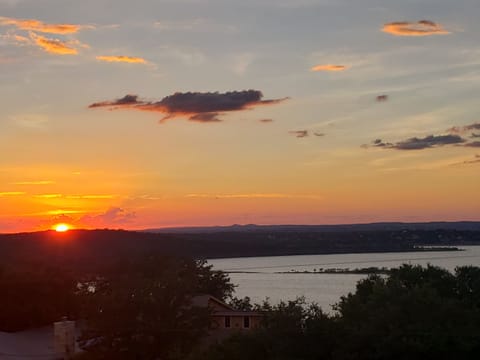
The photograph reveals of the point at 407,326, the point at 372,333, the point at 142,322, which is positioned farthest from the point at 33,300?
the point at 407,326

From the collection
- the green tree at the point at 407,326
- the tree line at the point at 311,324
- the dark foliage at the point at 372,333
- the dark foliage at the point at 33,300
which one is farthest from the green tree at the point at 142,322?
the dark foliage at the point at 33,300

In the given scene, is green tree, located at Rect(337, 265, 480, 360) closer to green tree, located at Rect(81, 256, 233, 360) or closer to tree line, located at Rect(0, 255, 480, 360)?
tree line, located at Rect(0, 255, 480, 360)

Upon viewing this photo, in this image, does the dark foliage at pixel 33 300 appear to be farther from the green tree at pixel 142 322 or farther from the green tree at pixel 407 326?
the green tree at pixel 407 326

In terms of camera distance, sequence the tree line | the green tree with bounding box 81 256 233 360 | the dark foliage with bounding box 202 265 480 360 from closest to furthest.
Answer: the dark foliage with bounding box 202 265 480 360
the tree line
the green tree with bounding box 81 256 233 360

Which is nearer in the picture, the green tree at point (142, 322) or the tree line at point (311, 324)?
the tree line at point (311, 324)

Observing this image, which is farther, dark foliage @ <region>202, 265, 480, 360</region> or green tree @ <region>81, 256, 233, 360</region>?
green tree @ <region>81, 256, 233, 360</region>

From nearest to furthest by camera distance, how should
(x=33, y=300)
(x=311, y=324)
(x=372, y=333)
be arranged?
(x=372, y=333) < (x=311, y=324) < (x=33, y=300)

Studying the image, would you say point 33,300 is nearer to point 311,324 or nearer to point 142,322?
point 142,322

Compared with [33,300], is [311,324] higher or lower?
lower

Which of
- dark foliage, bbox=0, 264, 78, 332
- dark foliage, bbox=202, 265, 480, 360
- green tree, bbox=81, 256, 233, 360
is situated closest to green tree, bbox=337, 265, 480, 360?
dark foliage, bbox=202, 265, 480, 360

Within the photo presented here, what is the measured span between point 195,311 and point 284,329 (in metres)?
7.65

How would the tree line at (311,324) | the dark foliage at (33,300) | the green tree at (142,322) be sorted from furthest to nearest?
the dark foliage at (33,300)
the green tree at (142,322)
the tree line at (311,324)

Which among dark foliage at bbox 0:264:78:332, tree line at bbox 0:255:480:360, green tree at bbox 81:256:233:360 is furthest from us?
dark foliage at bbox 0:264:78:332

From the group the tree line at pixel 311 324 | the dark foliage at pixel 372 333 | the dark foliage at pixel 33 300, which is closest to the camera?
the dark foliage at pixel 372 333
